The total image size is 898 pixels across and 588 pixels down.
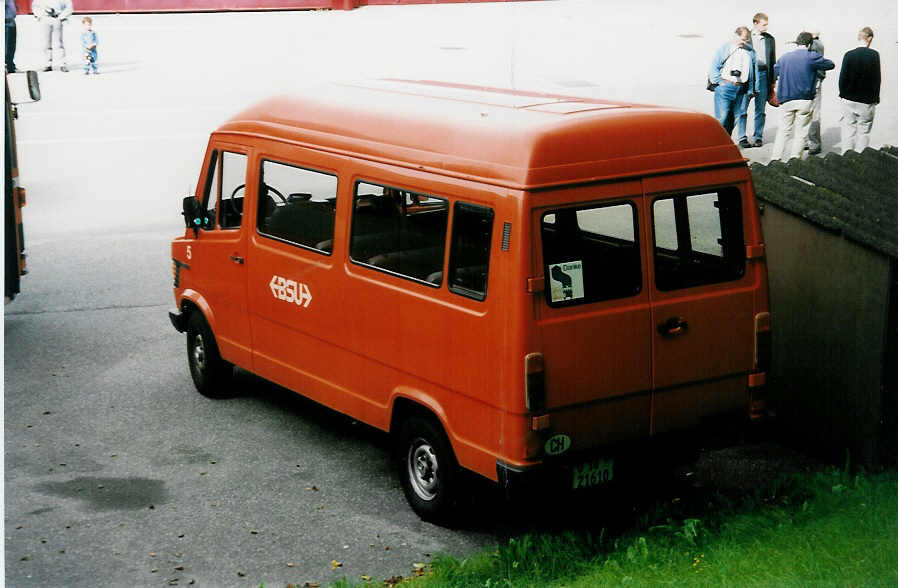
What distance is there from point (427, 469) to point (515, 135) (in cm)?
211

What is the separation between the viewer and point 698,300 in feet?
22.1

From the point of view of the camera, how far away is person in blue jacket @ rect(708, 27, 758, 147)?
59.1ft

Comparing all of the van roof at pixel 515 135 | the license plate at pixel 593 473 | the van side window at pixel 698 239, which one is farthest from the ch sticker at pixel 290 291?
the van side window at pixel 698 239

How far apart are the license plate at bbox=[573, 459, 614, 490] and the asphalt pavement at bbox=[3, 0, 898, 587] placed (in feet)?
2.51

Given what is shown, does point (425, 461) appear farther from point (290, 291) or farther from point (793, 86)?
point (793, 86)

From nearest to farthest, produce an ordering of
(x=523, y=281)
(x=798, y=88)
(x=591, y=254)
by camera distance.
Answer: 1. (x=523, y=281)
2. (x=591, y=254)
3. (x=798, y=88)

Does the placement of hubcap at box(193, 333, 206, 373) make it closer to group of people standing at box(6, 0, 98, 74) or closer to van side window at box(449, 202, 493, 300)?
van side window at box(449, 202, 493, 300)

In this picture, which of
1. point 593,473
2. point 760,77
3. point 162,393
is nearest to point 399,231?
point 593,473

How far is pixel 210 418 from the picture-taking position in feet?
30.3

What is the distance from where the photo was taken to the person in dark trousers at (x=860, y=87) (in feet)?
53.6

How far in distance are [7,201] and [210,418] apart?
12.2ft

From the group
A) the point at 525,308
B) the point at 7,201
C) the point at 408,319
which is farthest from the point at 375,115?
the point at 7,201

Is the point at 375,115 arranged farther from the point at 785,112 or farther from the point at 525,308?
the point at 785,112

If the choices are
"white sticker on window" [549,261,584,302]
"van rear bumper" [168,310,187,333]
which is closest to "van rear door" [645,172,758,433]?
"white sticker on window" [549,261,584,302]
